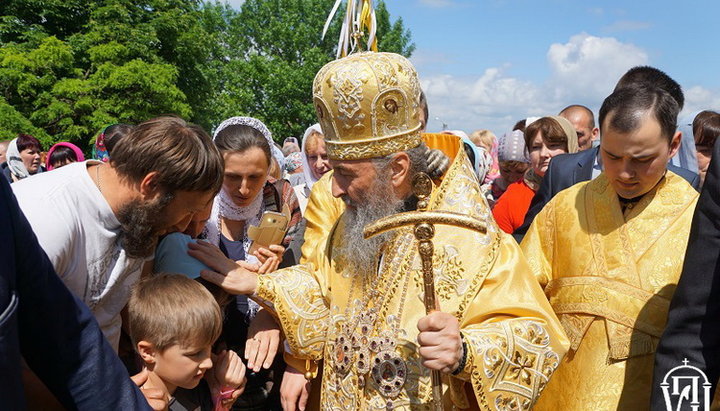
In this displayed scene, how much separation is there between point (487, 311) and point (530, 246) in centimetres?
78

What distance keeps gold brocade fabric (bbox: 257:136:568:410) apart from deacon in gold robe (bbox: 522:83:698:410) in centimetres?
46

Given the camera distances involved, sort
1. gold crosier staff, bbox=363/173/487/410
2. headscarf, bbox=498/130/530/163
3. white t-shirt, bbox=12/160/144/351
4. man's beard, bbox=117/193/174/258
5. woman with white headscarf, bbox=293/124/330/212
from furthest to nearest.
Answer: headscarf, bbox=498/130/530/163, woman with white headscarf, bbox=293/124/330/212, man's beard, bbox=117/193/174/258, white t-shirt, bbox=12/160/144/351, gold crosier staff, bbox=363/173/487/410

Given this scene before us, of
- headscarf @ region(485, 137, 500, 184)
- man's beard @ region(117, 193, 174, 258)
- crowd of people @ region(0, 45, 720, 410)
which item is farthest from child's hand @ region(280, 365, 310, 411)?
headscarf @ region(485, 137, 500, 184)

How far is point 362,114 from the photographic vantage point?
287 centimetres

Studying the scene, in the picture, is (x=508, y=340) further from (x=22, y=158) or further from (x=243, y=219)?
(x=22, y=158)

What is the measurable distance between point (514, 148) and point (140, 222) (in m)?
3.74

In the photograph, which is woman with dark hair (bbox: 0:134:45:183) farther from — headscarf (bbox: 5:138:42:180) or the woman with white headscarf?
the woman with white headscarf

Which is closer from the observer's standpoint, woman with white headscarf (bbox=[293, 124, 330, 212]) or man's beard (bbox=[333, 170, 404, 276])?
man's beard (bbox=[333, 170, 404, 276])

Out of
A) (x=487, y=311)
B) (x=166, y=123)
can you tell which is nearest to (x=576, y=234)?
(x=487, y=311)

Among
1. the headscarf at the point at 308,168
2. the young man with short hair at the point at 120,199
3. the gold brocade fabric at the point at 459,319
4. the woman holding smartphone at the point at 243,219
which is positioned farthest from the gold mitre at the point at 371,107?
the headscarf at the point at 308,168

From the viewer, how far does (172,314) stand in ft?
8.98

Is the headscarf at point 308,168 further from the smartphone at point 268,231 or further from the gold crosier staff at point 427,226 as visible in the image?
the gold crosier staff at point 427,226

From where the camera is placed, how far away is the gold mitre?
2857 millimetres

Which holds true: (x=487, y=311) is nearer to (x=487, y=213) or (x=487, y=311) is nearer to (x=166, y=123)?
(x=487, y=213)
